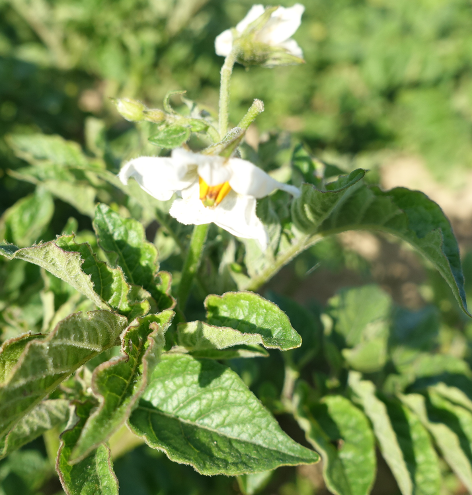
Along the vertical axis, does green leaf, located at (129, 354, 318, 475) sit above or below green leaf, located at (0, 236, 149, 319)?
below

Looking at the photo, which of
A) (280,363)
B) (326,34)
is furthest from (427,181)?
(280,363)

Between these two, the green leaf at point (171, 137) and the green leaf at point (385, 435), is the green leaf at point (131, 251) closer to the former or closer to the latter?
the green leaf at point (171, 137)

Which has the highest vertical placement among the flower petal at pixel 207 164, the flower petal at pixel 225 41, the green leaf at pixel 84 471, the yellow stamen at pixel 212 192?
the flower petal at pixel 225 41

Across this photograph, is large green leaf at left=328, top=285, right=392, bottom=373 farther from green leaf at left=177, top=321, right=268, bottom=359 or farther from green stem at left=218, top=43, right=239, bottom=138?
green stem at left=218, top=43, right=239, bottom=138

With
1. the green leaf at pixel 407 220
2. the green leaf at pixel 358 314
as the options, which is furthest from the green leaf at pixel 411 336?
the green leaf at pixel 407 220

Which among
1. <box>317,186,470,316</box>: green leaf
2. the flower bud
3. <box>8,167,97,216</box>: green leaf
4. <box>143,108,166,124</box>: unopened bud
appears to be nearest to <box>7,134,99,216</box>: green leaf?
<box>8,167,97,216</box>: green leaf

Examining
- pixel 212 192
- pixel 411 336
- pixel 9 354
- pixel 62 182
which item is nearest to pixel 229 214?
A: pixel 212 192
